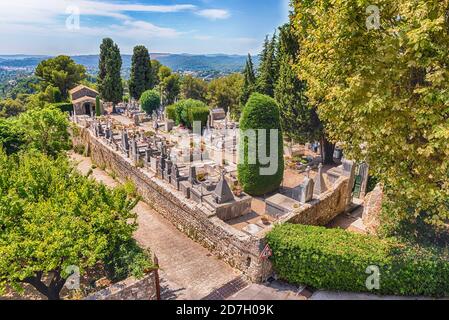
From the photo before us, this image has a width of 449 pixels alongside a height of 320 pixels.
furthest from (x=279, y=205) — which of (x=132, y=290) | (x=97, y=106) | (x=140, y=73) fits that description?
(x=140, y=73)

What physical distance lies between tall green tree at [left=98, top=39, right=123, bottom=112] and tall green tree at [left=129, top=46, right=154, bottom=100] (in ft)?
7.00

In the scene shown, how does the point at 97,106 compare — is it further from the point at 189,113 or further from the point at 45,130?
the point at 45,130

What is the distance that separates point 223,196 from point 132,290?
261 inches

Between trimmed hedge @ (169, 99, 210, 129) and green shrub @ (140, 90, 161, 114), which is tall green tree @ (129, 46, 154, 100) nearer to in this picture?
green shrub @ (140, 90, 161, 114)

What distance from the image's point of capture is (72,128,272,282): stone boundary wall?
10.4 meters

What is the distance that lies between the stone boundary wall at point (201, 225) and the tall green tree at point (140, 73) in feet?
93.4

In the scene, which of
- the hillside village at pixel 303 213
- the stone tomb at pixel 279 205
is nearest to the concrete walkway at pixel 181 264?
the hillside village at pixel 303 213

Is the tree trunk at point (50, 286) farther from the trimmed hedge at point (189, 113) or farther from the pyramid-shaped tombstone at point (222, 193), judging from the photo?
the trimmed hedge at point (189, 113)

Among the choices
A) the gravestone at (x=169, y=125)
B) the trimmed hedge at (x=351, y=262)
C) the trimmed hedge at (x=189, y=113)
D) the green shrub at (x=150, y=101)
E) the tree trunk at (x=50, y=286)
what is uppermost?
the green shrub at (x=150, y=101)

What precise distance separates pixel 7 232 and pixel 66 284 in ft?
8.25

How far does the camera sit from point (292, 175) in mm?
20828

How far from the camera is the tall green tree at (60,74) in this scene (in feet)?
161

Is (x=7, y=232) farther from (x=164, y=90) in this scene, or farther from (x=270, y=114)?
(x=164, y=90)
